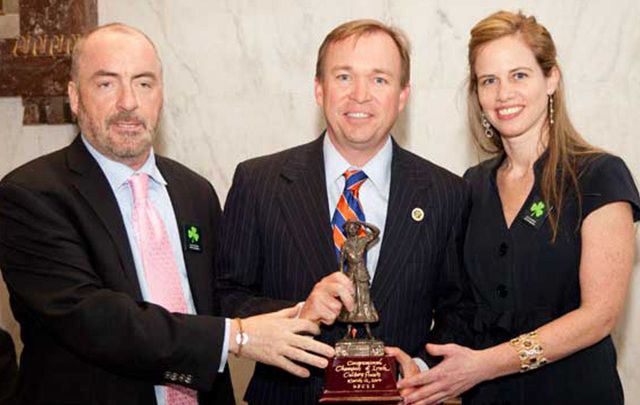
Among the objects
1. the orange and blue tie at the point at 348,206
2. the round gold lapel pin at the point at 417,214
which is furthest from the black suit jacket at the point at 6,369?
the round gold lapel pin at the point at 417,214

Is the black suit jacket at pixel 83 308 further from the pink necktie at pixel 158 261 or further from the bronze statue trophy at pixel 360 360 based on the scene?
the bronze statue trophy at pixel 360 360

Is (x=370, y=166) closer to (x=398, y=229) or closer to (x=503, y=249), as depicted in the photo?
(x=398, y=229)

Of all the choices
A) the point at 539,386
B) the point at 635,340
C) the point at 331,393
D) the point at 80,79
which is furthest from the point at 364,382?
the point at 635,340

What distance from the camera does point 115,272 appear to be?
274 cm

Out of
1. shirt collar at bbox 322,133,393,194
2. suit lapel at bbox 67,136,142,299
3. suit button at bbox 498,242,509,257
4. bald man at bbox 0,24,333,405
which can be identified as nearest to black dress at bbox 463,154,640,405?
suit button at bbox 498,242,509,257

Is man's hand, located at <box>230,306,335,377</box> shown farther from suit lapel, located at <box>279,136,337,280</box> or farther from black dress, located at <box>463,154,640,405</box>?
black dress, located at <box>463,154,640,405</box>

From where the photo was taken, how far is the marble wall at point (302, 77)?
14.7ft

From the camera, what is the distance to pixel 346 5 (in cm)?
465

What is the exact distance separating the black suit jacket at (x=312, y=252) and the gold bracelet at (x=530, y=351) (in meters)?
0.29

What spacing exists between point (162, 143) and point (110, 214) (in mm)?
2172

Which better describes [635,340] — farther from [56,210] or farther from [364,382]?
[56,210]

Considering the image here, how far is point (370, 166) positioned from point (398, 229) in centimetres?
27

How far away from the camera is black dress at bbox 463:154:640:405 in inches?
114

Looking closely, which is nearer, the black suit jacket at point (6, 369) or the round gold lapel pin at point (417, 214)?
the round gold lapel pin at point (417, 214)
